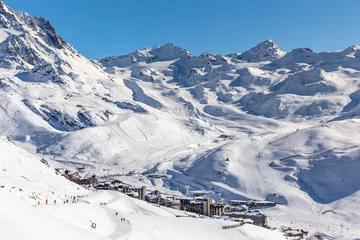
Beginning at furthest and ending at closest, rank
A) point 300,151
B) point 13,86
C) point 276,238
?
point 13,86 < point 300,151 < point 276,238

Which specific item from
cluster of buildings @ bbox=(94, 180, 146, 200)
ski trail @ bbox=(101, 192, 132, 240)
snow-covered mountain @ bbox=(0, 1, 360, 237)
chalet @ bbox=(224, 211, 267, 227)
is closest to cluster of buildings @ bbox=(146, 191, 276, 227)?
chalet @ bbox=(224, 211, 267, 227)

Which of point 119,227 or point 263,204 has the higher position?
point 263,204

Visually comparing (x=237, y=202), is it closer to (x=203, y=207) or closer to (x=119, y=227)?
(x=203, y=207)

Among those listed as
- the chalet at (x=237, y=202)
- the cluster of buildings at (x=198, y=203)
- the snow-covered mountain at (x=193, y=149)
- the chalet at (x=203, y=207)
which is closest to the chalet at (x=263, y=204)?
the cluster of buildings at (x=198, y=203)

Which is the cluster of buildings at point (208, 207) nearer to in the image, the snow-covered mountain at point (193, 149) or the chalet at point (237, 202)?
the chalet at point (237, 202)

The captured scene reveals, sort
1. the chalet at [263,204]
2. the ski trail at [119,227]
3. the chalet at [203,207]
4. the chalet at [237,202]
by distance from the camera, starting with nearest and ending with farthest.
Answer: the ski trail at [119,227] → the chalet at [203,207] → the chalet at [263,204] → the chalet at [237,202]

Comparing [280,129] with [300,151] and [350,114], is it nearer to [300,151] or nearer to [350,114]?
[350,114]

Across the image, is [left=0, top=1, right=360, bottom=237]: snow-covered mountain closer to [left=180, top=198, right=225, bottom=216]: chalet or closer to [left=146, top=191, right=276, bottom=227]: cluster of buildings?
[left=146, top=191, right=276, bottom=227]: cluster of buildings

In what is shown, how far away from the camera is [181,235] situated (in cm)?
4578

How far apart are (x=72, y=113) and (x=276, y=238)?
4881 inches

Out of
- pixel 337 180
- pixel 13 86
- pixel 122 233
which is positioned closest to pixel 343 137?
pixel 337 180

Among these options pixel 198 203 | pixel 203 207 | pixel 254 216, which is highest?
pixel 198 203

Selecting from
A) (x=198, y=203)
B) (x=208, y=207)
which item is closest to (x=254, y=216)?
(x=208, y=207)

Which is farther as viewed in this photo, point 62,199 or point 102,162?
point 102,162
